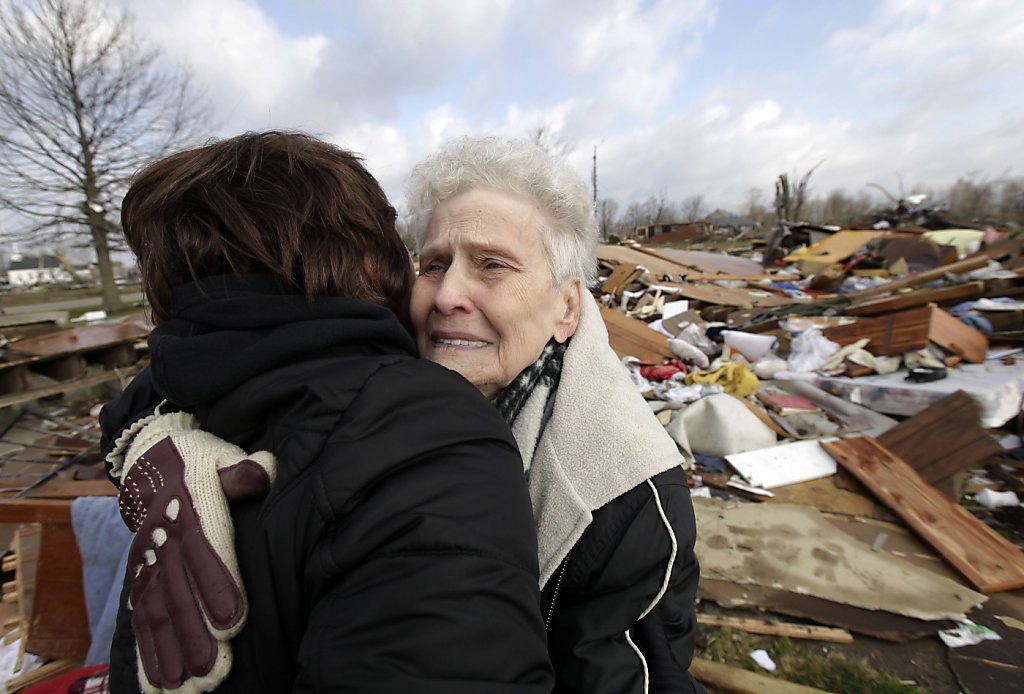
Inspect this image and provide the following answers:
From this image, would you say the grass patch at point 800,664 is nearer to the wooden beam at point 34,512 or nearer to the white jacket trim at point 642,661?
the white jacket trim at point 642,661

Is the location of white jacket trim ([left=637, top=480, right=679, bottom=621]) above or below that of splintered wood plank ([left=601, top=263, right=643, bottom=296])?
below

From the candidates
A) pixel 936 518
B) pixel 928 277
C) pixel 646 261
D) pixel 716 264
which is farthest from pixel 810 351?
pixel 716 264

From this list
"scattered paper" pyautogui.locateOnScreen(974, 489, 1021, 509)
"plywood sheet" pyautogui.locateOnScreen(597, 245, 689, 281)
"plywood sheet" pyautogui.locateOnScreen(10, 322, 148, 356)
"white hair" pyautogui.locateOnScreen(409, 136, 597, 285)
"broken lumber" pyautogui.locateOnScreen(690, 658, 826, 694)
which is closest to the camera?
"white hair" pyautogui.locateOnScreen(409, 136, 597, 285)

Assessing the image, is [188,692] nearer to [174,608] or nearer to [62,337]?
[174,608]

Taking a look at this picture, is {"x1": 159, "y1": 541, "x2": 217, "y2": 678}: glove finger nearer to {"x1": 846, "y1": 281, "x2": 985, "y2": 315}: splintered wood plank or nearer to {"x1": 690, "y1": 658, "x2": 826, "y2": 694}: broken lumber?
{"x1": 690, "y1": 658, "x2": 826, "y2": 694}: broken lumber

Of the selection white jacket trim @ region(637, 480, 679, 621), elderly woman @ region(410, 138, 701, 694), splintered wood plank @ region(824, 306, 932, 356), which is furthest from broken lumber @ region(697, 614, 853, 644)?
splintered wood plank @ region(824, 306, 932, 356)

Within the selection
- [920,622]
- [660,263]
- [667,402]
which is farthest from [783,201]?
[920,622]

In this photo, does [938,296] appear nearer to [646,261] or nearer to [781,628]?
[781,628]

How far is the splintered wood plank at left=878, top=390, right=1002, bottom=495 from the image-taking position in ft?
11.8

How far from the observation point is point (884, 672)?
2293mm

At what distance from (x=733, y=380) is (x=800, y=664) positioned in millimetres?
3183

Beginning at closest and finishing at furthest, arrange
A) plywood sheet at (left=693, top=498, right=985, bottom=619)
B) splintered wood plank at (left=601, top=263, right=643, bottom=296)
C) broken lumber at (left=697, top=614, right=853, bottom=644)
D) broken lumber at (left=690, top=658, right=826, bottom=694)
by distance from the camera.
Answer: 1. broken lumber at (left=690, top=658, right=826, bottom=694)
2. broken lumber at (left=697, top=614, right=853, bottom=644)
3. plywood sheet at (left=693, top=498, right=985, bottom=619)
4. splintered wood plank at (left=601, top=263, right=643, bottom=296)

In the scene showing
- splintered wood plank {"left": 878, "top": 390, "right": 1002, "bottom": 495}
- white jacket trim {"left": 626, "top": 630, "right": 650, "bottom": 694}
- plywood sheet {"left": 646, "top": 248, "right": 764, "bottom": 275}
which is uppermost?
plywood sheet {"left": 646, "top": 248, "right": 764, "bottom": 275}

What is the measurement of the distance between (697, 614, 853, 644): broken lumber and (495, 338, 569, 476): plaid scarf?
2.08 metres
